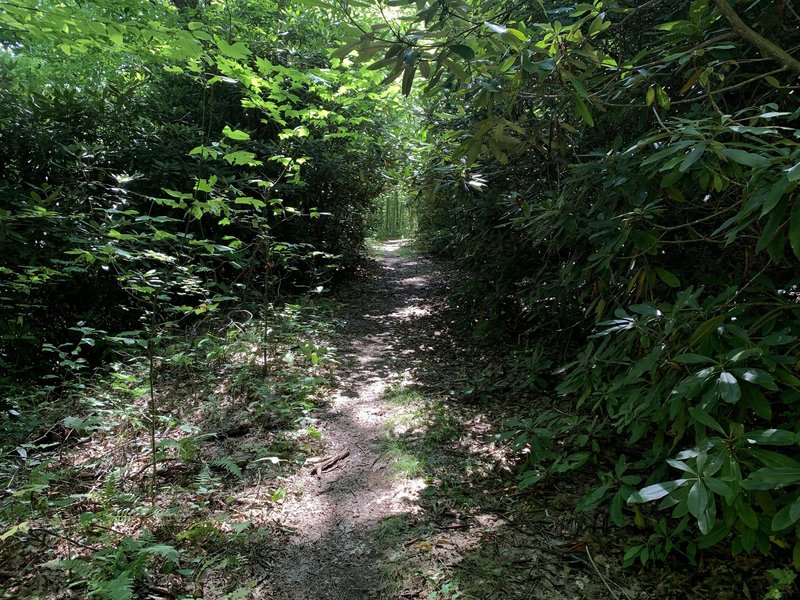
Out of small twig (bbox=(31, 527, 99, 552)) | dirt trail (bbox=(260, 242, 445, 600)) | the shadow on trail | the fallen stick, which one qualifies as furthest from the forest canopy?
the fallen stick

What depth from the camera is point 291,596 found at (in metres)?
2.32

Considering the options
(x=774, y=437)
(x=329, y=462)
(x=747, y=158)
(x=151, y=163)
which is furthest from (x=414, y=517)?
(x=151, y=163)

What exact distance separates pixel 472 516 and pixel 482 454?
77 cm

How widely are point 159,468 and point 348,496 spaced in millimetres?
1486

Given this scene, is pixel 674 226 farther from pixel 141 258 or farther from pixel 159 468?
pixel 159 468

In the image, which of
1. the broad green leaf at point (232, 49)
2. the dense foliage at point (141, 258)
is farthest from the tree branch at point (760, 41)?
the broad green leaf at point (232, 49)

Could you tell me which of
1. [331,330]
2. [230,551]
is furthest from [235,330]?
[230,551]

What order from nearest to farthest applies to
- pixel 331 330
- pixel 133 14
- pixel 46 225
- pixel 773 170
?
1. pixel 773 170
2. pixel 46 225
3. pixel 133 14
4. pixel 331 330

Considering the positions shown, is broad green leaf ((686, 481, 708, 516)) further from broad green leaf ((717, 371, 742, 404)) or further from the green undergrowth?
the green undergrowth

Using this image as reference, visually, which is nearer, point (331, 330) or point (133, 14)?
point (133, 14)

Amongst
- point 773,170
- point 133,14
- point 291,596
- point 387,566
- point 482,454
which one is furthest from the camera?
point 133,14

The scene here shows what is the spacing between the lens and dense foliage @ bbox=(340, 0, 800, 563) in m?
1.64

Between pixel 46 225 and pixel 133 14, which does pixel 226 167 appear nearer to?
pixel 133 14

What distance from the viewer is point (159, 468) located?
3.25 metres
